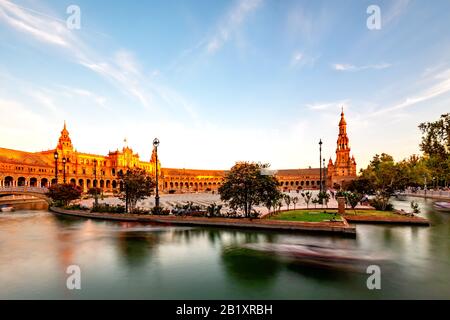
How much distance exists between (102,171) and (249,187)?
11497cm

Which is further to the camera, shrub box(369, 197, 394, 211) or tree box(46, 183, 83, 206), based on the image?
tree box(46, 183, 83, 206)

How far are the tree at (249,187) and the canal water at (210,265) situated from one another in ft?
11.8

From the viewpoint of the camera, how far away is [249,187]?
84.2ft

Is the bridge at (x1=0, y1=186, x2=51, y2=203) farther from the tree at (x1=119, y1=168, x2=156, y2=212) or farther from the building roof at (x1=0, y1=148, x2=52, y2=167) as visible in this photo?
the building roof at (x1=0, y1=148, x2=52, y2=167)

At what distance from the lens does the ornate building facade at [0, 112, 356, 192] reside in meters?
87.9

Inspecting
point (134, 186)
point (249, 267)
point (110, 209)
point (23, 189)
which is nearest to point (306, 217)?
point (249, 267)

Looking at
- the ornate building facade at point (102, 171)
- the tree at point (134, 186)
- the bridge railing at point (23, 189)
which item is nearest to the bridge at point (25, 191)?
the bridge railing at point (23, 189)

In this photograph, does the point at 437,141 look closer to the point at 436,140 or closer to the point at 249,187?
the point at 436,140

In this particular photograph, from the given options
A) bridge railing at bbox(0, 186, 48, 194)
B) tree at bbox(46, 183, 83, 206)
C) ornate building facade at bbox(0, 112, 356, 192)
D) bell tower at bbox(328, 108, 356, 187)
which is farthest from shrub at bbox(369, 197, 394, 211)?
bell tower at bbox(328, 108, 356, 187)

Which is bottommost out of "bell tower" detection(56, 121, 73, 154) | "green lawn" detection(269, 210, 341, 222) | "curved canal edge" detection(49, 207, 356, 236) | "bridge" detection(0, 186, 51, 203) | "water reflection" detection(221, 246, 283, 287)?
"water reflection" detection(221, 246, 283, 287)

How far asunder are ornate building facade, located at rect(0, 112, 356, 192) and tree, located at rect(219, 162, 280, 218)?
81.3 ft

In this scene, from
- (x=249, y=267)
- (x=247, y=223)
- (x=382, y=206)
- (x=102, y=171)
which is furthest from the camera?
(x=102, y=171)

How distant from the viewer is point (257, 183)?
25516 millimetres
